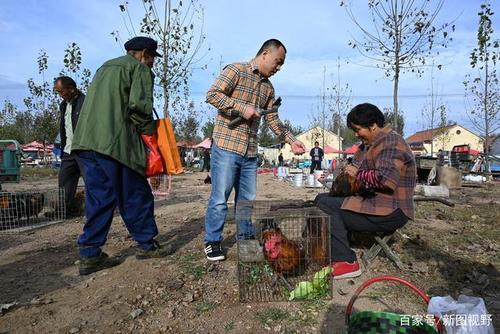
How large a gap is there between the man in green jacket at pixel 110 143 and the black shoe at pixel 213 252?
0.84m

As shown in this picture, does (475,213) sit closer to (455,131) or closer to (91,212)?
(91,212)

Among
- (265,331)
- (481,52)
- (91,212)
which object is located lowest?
(265,331)

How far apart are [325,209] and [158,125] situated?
184 cm

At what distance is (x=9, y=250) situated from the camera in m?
4.82

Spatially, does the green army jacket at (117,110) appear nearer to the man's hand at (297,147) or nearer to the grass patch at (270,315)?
the man's hand at (297,147)

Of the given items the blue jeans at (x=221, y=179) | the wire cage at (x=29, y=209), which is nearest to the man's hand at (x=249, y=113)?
the blue jeans at (x=221, y=179)

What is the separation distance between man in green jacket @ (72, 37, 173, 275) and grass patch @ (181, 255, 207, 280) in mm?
727

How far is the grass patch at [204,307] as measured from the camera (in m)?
3.10

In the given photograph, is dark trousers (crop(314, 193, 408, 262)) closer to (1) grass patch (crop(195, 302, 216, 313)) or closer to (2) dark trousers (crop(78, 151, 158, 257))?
(1) grass patch (crop(195, 302, 216, 313))

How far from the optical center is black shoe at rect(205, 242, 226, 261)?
4.09m

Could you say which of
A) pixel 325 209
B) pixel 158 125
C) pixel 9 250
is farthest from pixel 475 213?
pixel 9 250

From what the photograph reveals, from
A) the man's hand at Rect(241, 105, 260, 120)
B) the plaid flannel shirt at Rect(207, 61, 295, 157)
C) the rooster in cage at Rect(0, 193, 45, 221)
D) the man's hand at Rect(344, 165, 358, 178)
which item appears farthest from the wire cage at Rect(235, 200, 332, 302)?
Result: the rooster in cage at Rect(0, 193, 45, 221)

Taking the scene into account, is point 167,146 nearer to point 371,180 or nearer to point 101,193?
point 101,193

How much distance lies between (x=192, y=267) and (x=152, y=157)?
44.7 inches
